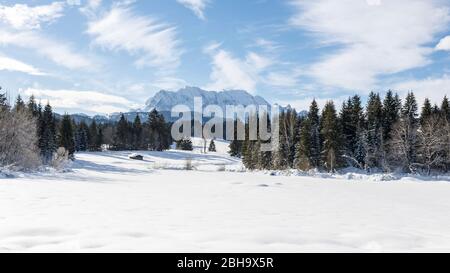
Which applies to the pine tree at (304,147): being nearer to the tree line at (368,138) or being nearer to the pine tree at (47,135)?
the tree line at (368,138)

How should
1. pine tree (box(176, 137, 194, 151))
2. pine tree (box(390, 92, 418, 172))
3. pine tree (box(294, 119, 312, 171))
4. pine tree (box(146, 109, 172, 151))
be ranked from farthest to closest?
pine tree (box(176, 137, 194, 151)), pine tree (box(146, 109, 172, 151)), pine tree (box(294, 119, 312, 171)), pine tree (box(390, 92, 418, 172))

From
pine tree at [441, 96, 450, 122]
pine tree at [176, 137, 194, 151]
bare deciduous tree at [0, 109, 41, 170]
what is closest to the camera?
bare deciduous tree at [0, 109, 41, 170]

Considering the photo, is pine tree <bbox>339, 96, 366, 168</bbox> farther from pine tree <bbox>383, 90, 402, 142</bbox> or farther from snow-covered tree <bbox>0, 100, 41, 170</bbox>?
snow-covered tree <bbox>0, 100, 41, 170</bbox>

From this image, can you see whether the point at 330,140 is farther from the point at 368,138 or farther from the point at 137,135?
the point at 137,135

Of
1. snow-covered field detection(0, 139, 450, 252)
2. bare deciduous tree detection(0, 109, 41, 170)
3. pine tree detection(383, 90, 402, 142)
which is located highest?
pine tree detection(383, 90, 402, 142)

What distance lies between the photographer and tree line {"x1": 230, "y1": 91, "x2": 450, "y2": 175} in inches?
2099

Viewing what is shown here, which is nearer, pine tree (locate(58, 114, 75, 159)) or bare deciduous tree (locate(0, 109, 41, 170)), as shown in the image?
bare deciduous tree (locate(0, 109, 41, 170))

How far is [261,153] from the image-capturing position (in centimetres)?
6681

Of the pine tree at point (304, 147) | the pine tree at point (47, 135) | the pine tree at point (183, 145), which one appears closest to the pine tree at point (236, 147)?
the pine tree at point (183, 145)

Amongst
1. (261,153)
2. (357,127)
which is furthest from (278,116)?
(357,127)

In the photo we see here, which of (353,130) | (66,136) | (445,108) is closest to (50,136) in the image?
(66,136)

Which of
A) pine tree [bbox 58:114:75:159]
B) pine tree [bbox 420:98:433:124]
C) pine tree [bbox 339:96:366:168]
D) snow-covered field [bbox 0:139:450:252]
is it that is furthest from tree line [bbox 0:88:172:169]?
pine tree [bbox 420:98:433:124]

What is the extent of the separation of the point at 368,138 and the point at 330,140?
25.1 ft
